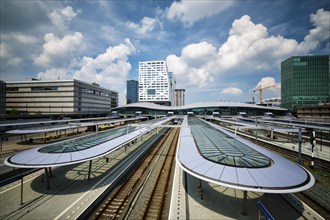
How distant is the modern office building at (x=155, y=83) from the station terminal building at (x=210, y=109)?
71.6 m

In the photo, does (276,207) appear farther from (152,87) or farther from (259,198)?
(152,87)

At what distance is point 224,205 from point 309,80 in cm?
12723

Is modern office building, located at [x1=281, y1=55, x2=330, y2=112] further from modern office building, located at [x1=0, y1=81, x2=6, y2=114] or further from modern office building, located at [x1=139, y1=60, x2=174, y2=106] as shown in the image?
modern office building, located at [x1=0, y1=81, x2=6, y2=114]

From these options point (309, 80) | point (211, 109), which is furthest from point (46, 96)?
point (309, 80)

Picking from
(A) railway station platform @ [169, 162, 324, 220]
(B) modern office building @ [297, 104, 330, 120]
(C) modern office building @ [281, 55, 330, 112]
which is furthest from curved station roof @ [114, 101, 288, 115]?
(A) railway station platform @ [169, 162, 324, 220]

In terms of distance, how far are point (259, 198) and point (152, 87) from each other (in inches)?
6315

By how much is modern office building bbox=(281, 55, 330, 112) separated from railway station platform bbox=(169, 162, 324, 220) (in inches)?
4318

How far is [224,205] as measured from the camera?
10664 mm

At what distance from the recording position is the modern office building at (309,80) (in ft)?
314

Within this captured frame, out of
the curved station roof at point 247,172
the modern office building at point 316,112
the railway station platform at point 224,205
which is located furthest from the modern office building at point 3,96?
the modern office building at point 316,112

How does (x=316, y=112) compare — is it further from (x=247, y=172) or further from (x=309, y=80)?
(x=247, y=172)

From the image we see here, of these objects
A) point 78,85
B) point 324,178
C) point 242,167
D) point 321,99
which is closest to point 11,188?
point 242,167

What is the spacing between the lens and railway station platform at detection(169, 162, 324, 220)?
9.74 m

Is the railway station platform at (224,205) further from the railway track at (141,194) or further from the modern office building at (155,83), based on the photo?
the modern office building at (155,83)
